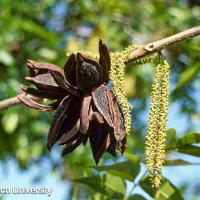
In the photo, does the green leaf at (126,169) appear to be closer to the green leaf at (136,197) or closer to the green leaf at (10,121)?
the green leaf at (136,197)

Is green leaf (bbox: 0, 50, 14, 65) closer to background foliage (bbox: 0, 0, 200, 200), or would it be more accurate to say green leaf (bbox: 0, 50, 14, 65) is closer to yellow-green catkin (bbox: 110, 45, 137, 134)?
background foliage (bbox: 0, 0, 200, 200)

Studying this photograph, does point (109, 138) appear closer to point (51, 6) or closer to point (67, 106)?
point (67, 106)

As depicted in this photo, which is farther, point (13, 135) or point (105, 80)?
point (13, 135)

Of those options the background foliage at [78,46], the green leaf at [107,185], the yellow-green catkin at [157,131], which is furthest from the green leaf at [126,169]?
the background foliage at [78,46]

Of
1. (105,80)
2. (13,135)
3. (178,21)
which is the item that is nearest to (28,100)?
(105,80)

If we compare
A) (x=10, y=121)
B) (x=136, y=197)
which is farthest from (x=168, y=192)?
(x=10, y=121)
